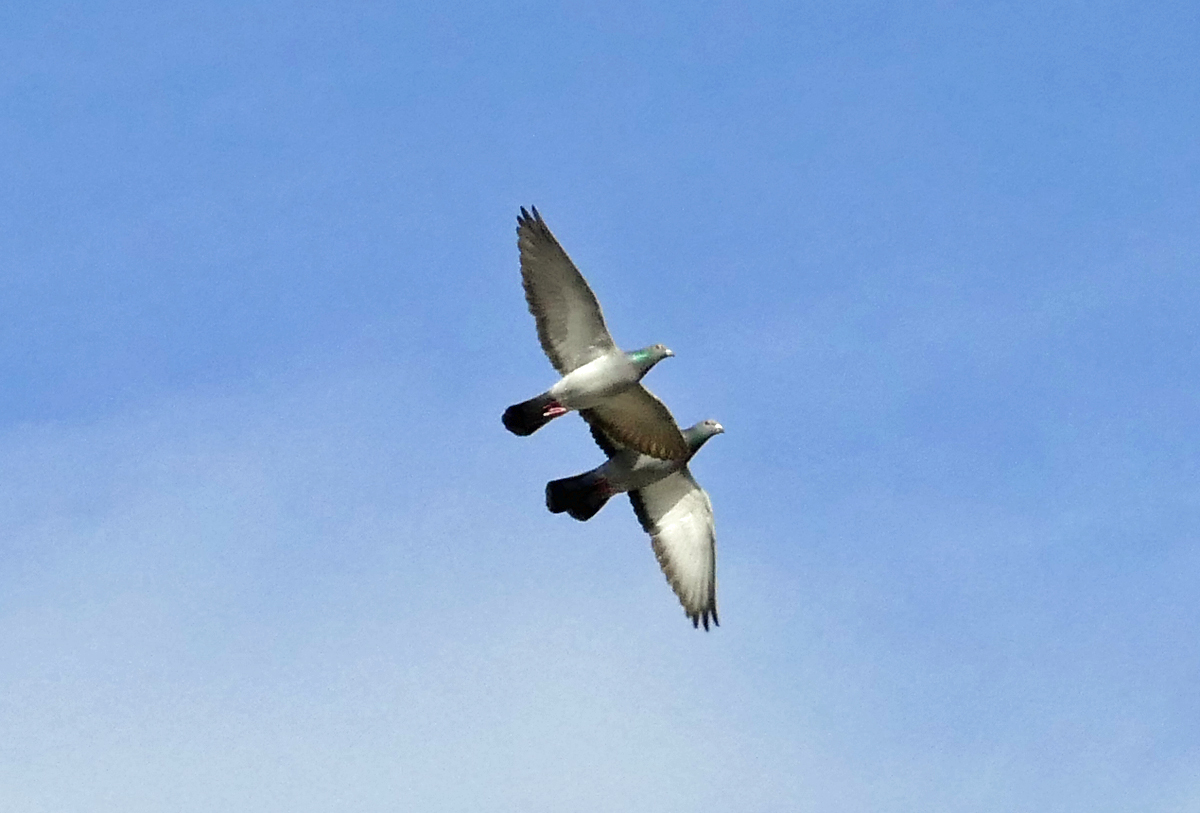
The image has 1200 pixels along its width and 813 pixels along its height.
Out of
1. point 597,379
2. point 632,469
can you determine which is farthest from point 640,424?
point 597,379

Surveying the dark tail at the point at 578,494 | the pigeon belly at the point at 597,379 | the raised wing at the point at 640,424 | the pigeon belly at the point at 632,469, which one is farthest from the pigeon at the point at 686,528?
the pigeon belly at the point at 597,379

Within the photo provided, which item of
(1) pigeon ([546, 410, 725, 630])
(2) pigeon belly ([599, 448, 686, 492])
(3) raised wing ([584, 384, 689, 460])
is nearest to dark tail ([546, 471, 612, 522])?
(2) pigeon belly ([599, 448, 686, 492])

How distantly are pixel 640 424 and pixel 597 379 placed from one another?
64.9 inches

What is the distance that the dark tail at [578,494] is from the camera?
36062 mm

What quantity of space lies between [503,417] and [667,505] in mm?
4676

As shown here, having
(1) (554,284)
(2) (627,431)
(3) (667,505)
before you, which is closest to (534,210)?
(1) (554,284)

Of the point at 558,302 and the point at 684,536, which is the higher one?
the point at 558,302

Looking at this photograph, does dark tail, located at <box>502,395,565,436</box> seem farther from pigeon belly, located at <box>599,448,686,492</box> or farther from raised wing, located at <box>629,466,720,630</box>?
raised wing, located at <box>629,466,720,630</box>

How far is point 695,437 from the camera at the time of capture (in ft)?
122

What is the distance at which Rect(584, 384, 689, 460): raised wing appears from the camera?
34.3 m

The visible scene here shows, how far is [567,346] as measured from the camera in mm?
33781

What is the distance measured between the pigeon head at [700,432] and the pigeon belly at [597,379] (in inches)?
145

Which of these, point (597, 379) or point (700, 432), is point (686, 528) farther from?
point (597, 379)

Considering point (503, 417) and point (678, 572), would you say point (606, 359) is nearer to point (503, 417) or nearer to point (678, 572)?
point (503, 417)
